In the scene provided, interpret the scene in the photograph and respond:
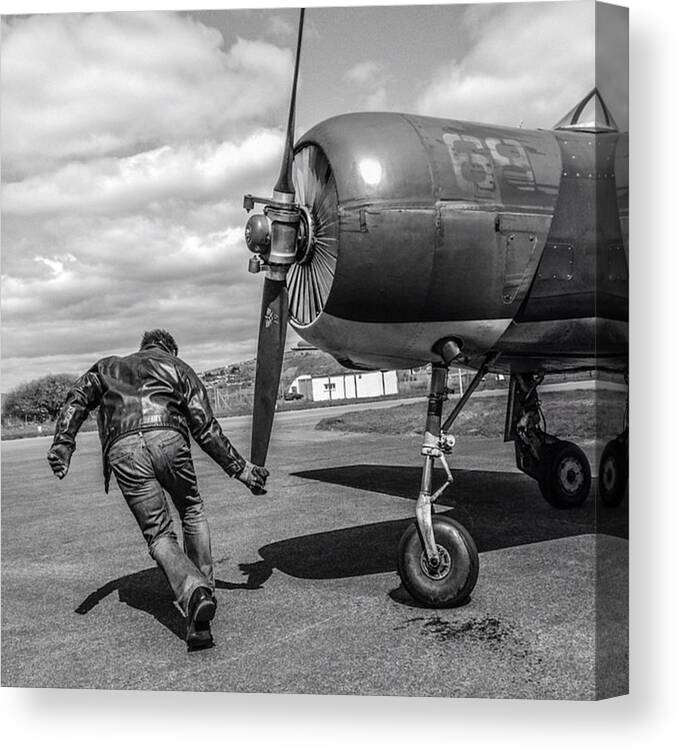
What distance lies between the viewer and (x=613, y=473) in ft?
14.9

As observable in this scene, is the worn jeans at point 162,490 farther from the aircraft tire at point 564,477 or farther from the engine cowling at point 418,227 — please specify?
the aircraft tire at point 564,477

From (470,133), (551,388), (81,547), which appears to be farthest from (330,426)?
(470,133)

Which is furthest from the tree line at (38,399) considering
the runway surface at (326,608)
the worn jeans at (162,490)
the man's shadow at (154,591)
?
the man's shadow at (154,591)

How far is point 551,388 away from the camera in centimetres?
773

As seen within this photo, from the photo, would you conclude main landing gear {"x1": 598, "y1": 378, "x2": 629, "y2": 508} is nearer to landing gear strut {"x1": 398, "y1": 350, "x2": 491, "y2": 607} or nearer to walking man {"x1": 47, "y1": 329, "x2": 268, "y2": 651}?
landing gear strut {"x1": 398, "y1": 350, "x2": 491, "y2": 607}

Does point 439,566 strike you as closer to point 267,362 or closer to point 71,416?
point 267,362

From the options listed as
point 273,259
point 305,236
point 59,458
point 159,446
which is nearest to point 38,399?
point 59,458

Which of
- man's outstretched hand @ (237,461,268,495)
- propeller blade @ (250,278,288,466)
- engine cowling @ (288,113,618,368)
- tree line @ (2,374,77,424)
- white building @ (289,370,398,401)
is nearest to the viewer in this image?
engine cowling @ (288,113,618,368)

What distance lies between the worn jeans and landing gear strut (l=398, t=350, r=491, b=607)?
123cm

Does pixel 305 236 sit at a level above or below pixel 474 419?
above

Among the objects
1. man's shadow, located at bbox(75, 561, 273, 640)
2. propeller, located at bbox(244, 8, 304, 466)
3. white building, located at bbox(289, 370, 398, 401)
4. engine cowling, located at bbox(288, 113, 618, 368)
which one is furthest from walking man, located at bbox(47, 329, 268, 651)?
white building, located at bbox(289, 370, 398, 401)

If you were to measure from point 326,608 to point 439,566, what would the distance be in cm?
78

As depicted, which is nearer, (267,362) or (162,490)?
(162,490)

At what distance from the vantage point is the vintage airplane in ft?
13.8
